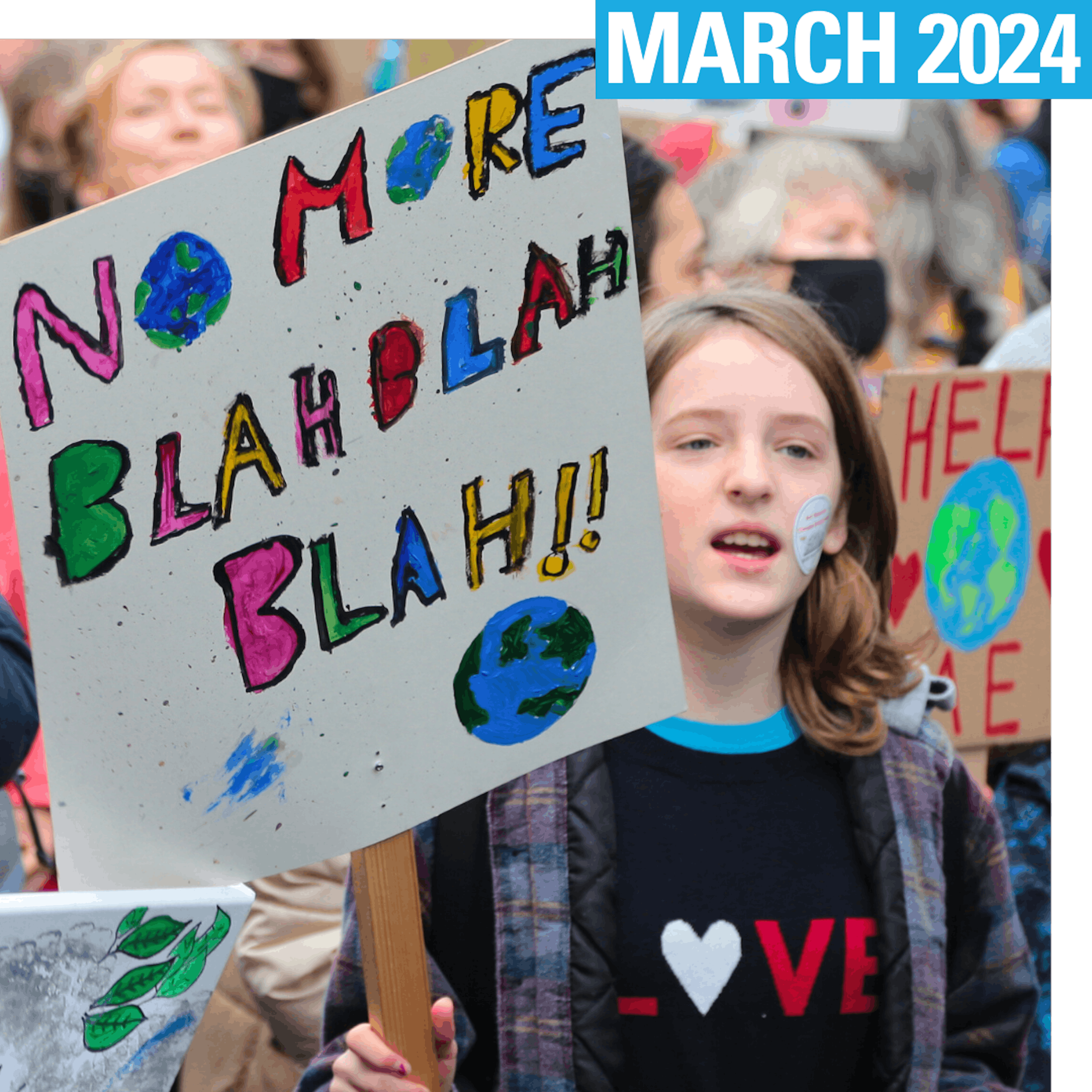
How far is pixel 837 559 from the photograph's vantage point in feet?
4.75

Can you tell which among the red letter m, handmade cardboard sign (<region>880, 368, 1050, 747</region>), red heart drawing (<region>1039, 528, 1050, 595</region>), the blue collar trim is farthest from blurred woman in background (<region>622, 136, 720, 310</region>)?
the red letter m

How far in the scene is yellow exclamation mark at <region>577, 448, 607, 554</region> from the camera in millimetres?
1068

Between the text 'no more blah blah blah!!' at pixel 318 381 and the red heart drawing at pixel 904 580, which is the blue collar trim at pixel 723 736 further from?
the red heart drawing at pixel 904 580

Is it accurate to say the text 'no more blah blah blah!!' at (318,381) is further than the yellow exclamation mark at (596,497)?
No

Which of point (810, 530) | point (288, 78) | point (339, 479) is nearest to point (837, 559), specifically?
point (810, 530)

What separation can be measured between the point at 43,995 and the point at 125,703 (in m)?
0.20

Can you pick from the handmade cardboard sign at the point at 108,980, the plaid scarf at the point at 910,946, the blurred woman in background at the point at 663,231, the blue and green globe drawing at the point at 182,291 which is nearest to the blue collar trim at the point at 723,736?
the plaid scarf at the point at 910,946

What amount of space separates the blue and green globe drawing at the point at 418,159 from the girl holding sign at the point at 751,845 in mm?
461

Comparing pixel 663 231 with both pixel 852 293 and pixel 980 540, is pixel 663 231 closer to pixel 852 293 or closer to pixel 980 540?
pixel 852 293

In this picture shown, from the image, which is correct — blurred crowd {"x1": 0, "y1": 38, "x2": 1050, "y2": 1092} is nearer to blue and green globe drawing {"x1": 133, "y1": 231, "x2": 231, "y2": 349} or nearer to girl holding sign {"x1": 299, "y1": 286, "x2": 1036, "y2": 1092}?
girl holding sign {"x1": 299, "y1": 286, "x2": 1036, "y2": 1092}

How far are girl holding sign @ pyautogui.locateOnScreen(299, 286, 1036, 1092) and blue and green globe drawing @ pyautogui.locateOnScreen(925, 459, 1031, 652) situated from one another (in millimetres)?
789

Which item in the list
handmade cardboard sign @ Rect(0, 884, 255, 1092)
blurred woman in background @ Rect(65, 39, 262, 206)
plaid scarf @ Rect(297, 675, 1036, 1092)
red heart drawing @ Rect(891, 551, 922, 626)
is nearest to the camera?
handmade cardboard sign @ Rect(0, 884, 255, 1092)

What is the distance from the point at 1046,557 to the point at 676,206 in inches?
35.5

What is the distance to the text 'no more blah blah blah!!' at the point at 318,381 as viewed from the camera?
2.92ft
